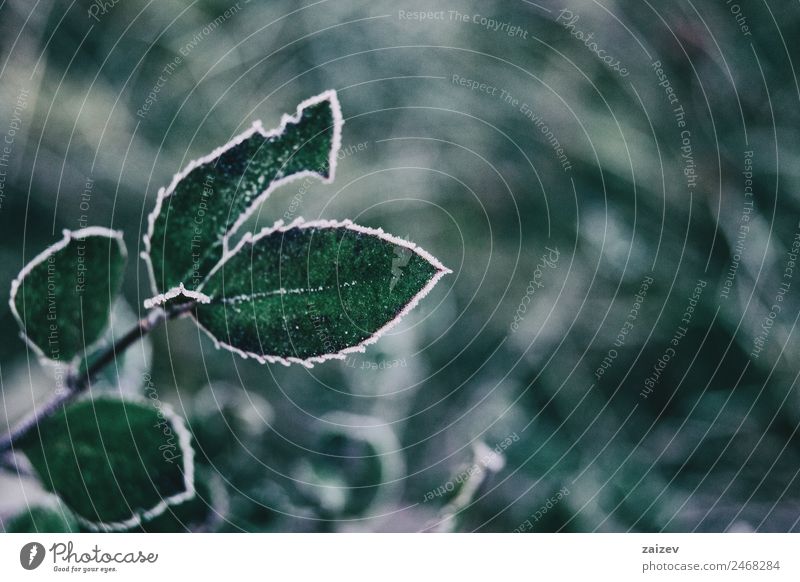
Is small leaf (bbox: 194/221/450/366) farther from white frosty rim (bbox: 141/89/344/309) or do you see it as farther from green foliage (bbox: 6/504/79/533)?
green foliage (bbox: 6/504/79/533)

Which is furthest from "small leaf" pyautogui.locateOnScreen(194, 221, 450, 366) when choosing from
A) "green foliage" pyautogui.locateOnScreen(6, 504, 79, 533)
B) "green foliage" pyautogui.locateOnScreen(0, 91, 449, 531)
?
"green foliage" pyautogui.locateOnScreen(6, 504, 79, 533)

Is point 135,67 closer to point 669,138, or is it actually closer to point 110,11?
point 110,11

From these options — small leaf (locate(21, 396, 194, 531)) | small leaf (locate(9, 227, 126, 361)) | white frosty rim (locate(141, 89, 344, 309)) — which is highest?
white frosty rim (locate(141, 89, 344, 309))

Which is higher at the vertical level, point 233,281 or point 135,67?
point 135,67

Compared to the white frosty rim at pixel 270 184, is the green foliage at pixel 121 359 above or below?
below

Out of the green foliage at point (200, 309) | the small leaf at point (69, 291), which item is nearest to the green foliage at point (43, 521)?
the green foliage at point (200, 309)

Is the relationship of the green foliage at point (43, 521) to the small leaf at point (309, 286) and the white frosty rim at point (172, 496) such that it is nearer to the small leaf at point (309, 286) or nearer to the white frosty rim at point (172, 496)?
the white frosty rim at point (172, 496)
